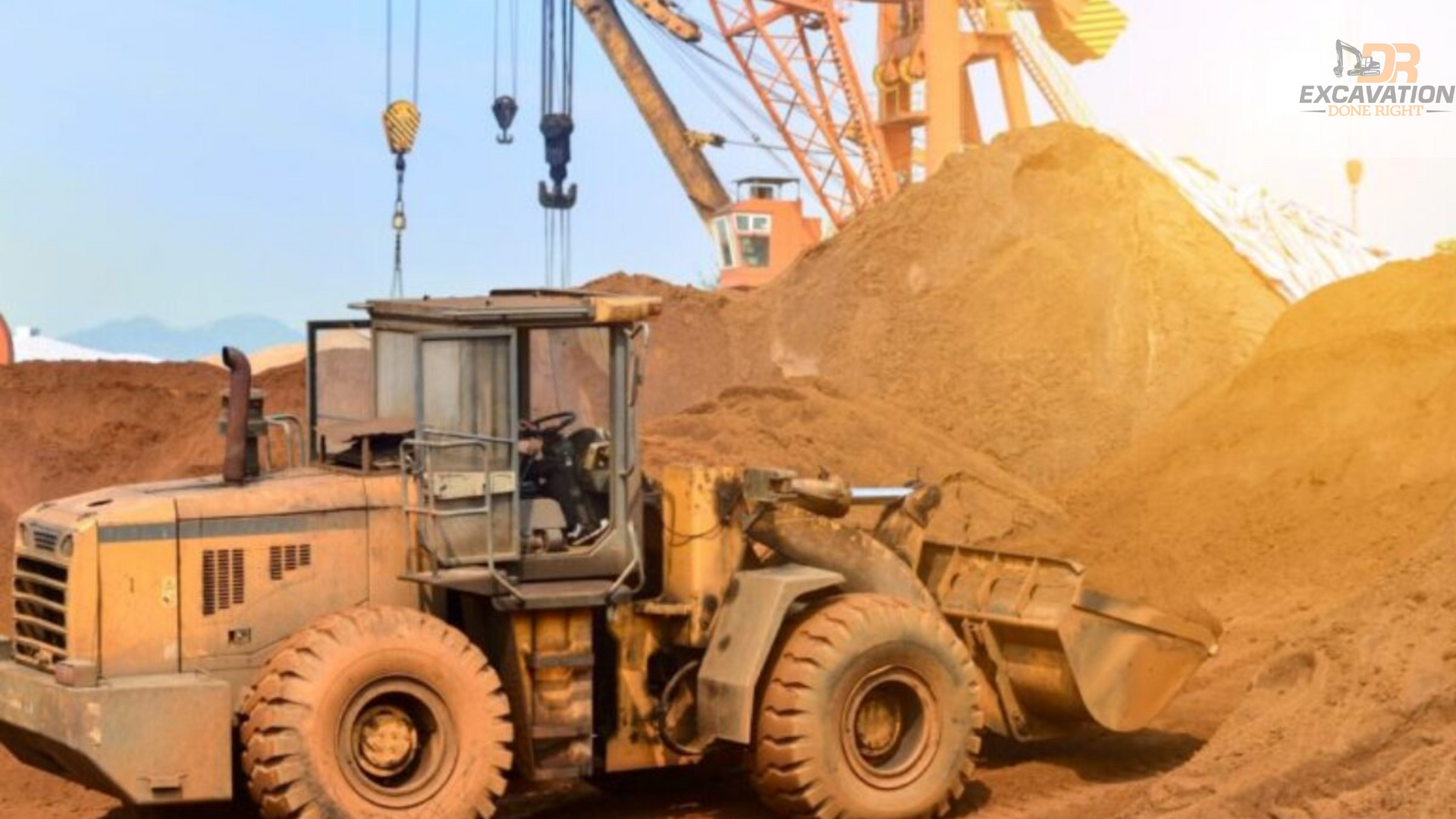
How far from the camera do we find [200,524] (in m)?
9.37

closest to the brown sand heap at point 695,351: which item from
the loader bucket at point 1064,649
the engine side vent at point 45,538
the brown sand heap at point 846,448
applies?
the brown sand heap at point 846,448

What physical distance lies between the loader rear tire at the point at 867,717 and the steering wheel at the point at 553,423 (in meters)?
1.45

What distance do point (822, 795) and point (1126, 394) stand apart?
15291 millimetres

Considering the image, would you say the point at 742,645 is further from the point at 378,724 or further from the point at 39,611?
the point at 39,611

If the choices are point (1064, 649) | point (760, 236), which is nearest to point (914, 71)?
point (760, 236)

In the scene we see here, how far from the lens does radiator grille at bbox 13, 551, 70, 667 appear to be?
9273mm

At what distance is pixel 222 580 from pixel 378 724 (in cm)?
92

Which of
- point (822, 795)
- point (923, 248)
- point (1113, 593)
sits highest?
point (923, 248)

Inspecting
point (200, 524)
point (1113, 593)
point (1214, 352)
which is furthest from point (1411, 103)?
point (200, 524)

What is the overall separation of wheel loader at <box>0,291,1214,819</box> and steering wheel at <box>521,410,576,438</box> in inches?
0.6

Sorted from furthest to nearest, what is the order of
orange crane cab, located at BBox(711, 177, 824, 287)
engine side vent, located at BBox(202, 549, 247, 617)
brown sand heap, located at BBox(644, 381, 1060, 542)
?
1. orange crane cab, located at BBox(711, 177, 824, 287)
2. brown sand heap, located at BBox(644, 381, 1060, 542)
3. engine side vent, located at BBox(202, 549, 247, 617)

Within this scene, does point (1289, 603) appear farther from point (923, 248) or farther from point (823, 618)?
point (923, 248)

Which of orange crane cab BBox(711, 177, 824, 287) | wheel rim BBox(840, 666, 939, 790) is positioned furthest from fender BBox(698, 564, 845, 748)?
orange crane cab BBox(711, 177, 824, 287)

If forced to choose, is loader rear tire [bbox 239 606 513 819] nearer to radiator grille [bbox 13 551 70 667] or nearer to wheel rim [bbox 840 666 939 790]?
radiator grille [bbox 13 551 70 667]
